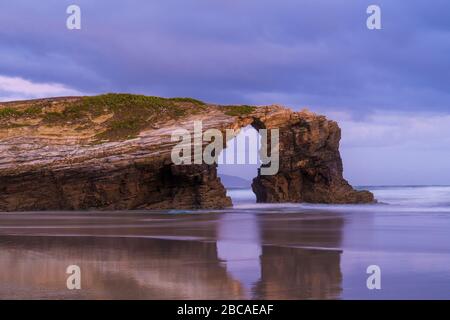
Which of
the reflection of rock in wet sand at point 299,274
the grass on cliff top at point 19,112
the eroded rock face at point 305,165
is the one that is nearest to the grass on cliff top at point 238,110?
the eroded rock face at point 305,165

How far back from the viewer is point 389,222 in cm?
2141

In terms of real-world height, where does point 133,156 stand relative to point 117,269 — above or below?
above

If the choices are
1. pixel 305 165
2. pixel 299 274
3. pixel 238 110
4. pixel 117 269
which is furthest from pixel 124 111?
pixel 299 274

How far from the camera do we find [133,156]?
3328 cm

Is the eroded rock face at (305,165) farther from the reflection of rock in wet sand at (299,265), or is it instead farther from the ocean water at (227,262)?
the reflection of rock in wet sand at (299,265)

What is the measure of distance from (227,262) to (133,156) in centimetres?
2278

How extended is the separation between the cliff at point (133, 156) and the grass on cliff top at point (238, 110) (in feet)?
0.22

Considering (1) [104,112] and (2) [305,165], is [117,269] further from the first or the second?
(1) [104,112]

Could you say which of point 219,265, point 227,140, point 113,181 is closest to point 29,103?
point 113,181

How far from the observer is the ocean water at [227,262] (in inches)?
330

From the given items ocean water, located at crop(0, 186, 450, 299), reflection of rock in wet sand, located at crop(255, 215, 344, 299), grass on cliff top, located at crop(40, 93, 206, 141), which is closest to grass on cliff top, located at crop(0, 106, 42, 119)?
grass on cliff top, located at crop(40, 93, 206, 141)
